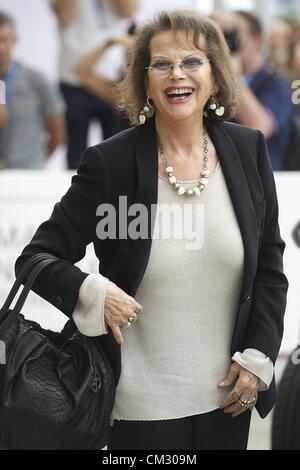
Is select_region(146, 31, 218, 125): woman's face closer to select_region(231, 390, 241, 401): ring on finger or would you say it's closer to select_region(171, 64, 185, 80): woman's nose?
select_region(171, 64, 185, 80): woman's nose

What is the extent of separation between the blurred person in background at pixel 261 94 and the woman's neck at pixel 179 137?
355 centimetres

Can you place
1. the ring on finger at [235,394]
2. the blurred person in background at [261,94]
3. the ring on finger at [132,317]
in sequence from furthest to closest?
the blurred person in background at [261,94]
the ring on finger at [235,394]
the ring on finger at [132,317]

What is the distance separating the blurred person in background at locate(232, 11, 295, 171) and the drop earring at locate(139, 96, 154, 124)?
11.6 ft

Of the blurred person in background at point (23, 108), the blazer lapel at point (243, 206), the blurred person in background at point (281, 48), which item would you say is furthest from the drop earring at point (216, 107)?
the blurred person in background at point (281, 48)

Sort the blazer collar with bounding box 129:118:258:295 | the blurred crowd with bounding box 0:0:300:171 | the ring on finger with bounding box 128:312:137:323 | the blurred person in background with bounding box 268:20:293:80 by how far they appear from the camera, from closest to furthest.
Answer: the ring on finger with bounding box 128:312:137:323, the blazer collar with bounding box 129:118:258:295, the blurred crowd with bounding box 0:0:300:171, the blurred person in background with bounding box 268:20:293:80

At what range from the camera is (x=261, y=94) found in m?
6.82

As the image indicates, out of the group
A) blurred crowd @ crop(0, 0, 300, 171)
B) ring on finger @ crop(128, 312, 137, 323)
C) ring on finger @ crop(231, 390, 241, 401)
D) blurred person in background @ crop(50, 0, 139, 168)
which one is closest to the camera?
ring on finger @ crop(128, 312, 137, 323)

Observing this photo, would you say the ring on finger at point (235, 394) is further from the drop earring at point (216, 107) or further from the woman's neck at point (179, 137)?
the drop earring at point (216, 107)

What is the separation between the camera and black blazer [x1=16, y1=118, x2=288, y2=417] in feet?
9.22

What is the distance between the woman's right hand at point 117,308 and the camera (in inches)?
106

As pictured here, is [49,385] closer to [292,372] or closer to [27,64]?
[292,372]

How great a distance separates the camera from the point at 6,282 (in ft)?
19.5

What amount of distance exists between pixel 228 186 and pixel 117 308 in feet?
1.55

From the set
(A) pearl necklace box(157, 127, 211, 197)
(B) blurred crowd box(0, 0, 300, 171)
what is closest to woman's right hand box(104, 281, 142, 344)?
(A) pearl necklace box(157, 127, 211, 197)
